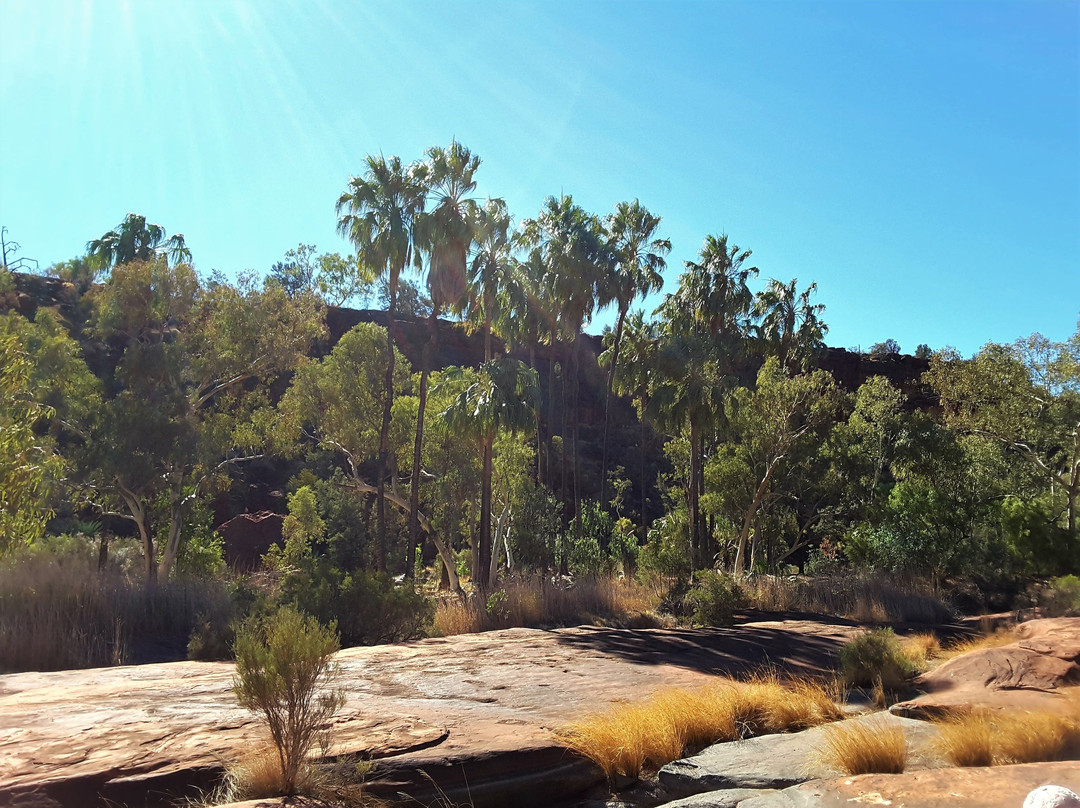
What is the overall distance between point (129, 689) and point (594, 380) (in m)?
48.3

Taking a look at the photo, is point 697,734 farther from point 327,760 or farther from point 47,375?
point 47,375

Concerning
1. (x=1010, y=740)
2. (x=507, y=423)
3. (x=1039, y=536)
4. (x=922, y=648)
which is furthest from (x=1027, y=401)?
(x=1010, y=740)

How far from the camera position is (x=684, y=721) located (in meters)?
7.97

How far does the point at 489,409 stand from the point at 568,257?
8204 millimetres

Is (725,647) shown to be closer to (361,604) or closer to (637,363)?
(361,604)

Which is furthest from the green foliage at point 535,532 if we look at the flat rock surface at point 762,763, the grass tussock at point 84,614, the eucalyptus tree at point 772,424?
the flat rock surface at point 762,763

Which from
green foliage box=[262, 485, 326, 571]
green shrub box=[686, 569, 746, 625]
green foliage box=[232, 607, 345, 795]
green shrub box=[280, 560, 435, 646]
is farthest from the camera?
A: green foliage box=[262, 485, 326, 571]

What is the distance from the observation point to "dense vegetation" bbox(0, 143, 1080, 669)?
2208cm

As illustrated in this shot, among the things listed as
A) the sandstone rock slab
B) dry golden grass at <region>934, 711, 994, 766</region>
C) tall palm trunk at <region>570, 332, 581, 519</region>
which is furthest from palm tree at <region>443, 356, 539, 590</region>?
dry golden grass at <region>934, 711, 994, 766</region>

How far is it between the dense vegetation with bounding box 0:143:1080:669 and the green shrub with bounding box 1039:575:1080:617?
264 cm

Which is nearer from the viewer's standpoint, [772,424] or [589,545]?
[772,424]

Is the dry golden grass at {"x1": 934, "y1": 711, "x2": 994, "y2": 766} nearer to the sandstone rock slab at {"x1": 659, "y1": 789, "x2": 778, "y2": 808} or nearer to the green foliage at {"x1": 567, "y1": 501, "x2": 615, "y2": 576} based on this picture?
the sandstone rock slab at {"x1": 659, "y1": 789, "x2": 778, "y2": 808}

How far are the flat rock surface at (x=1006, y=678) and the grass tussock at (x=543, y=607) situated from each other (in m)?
9.52

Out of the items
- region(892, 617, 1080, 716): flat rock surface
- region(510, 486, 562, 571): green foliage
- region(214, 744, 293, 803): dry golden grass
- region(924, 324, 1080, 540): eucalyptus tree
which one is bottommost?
region(892, 617, 1080, 716): flat rock surface
